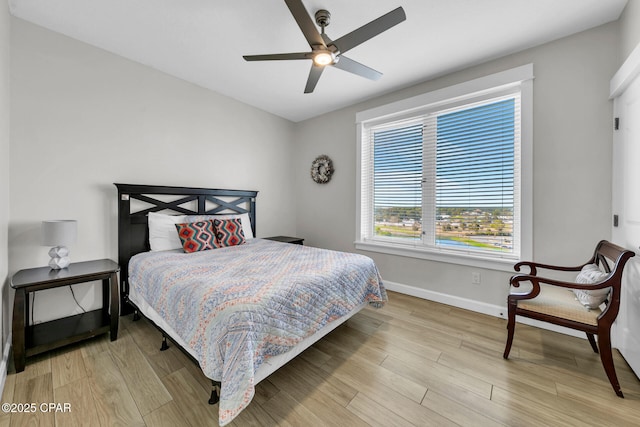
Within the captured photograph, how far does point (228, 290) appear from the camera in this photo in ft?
4.91

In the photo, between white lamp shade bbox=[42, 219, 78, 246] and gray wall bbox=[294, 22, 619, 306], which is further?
gray wall bbox=[294, 22, 619, 306]

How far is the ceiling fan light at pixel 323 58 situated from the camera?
1.84 m

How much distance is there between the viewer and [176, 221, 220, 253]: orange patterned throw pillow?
264cm

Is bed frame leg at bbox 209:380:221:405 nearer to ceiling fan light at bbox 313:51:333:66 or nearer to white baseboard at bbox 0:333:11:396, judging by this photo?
white baseboard at bbox 0:333:11:396

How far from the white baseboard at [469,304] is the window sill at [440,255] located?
1.32 feet

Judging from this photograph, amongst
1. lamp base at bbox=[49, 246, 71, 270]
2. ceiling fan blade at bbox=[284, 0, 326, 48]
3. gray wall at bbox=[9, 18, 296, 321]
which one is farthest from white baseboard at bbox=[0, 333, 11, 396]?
ceiling fan blade at bbox=[284, 0, 326, 48]

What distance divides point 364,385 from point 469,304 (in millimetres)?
1757

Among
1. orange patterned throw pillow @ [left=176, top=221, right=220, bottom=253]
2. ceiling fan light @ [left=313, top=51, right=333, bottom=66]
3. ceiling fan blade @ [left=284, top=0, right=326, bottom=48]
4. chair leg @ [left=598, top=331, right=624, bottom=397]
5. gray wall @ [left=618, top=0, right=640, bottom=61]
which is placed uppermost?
gray wall @ [left=618, top=0, right=640, bottom=61]

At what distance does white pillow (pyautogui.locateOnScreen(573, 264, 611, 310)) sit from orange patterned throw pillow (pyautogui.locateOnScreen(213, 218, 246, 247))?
10.4 feet

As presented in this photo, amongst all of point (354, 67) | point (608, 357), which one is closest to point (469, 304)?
point (608, 357)

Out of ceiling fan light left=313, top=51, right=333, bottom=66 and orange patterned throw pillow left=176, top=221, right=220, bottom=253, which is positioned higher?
ceiling fan light left=313, top=51, right=333, bottom=66

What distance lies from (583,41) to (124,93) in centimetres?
436

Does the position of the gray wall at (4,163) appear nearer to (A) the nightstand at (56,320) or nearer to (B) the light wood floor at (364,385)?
(A) the nightstand at (56,320)

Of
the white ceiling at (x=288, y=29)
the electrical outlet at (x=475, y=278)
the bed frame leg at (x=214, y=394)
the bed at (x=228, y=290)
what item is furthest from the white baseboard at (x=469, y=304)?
the white ceiling at (x=288, y=29)
